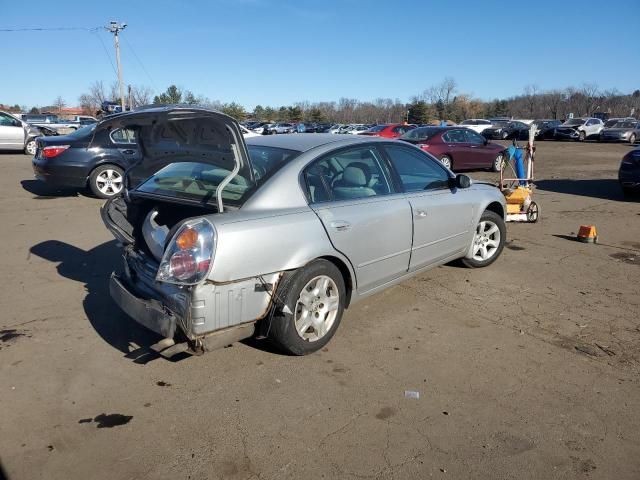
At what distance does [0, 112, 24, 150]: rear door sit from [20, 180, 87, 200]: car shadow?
7847 millimetres

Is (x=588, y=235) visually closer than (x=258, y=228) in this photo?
No

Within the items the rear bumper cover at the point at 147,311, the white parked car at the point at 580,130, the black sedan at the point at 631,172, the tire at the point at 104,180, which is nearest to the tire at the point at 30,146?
the tire at the point at 104,180

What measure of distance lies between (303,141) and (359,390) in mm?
2027

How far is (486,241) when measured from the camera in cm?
566

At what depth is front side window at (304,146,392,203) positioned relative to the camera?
12.3 feet

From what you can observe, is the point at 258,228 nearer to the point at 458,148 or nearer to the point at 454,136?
the point at 458,148

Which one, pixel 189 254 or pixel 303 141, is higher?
pixel 303 141

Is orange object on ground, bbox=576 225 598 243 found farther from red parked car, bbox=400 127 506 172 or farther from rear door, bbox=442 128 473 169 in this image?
rear door, bbox=442 128 473 169

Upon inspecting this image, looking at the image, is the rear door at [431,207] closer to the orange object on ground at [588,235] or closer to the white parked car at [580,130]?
the orange object on ground at [588,235]

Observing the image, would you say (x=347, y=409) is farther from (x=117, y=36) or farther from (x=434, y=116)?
(x=434, y=116)

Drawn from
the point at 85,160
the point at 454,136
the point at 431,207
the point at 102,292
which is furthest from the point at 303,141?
the point at 454,136

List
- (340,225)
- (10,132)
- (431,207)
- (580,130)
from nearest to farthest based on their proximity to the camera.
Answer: (340,225) → (431,207) → (10,132) → (580,130)

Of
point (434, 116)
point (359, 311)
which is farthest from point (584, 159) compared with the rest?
point (434, 116)

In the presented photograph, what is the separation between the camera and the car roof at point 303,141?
398 cm
